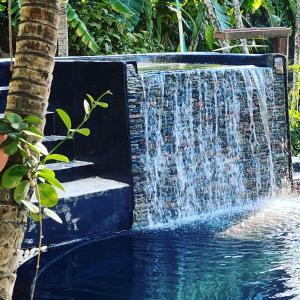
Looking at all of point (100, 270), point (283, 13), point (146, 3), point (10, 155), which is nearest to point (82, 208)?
point (100, 270)

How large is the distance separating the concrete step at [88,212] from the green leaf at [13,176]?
3.39 m

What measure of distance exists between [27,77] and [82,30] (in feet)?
30.5

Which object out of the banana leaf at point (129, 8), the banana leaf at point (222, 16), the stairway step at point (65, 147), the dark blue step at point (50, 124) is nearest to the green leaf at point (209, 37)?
the banana leaf at point (222, 16)

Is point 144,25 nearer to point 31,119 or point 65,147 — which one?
point 65,147

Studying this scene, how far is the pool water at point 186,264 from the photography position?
4.51 m

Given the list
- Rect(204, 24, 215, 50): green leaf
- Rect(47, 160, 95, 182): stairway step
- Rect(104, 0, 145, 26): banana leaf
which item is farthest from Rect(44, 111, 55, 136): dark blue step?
Rect(204, 24, 215, 50): green leaf

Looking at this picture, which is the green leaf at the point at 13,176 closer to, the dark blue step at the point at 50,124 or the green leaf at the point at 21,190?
the green leaf at the point at 21,190

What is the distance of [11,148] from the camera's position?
7.11 ft

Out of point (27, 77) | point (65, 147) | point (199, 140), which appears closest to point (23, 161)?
point (27, 77)

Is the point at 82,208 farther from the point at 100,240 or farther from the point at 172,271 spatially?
the point at 172,271

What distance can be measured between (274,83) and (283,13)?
10127 mm

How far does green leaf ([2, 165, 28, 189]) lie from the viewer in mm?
2184

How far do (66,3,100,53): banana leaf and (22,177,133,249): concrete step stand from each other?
530cm

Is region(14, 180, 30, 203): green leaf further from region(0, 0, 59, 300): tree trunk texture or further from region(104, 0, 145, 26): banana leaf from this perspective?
region(104, 0, 145, 26): banana leaf
